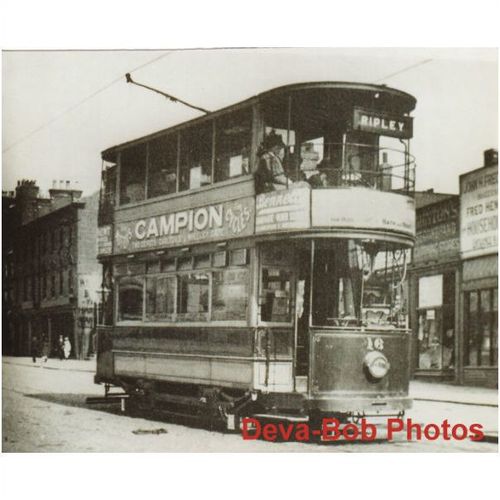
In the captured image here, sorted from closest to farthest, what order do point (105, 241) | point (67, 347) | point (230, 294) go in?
point (230, 294) < point (105, 241) < point (67, 347)

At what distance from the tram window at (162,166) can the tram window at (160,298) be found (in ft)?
3.22

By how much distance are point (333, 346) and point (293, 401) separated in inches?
25.4

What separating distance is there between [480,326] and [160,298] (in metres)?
5.75

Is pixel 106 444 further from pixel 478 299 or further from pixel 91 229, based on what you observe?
pixel 478 299

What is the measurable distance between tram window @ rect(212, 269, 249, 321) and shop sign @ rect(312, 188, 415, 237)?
3.56ft

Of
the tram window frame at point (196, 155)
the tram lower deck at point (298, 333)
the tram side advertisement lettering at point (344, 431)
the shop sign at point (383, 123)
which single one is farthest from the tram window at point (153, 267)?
the shop sign at point (383, 123)

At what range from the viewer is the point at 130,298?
37.0 feet

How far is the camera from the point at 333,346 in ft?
29.8

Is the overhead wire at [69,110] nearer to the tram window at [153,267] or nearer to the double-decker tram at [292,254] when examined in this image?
→ the double-decker tram at [292,254]

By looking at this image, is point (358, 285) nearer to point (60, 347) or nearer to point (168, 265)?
point (168, 265)

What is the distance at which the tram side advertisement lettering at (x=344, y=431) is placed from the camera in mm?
9172

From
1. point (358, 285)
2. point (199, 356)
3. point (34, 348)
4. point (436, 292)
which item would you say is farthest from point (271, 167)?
point (436, 292)

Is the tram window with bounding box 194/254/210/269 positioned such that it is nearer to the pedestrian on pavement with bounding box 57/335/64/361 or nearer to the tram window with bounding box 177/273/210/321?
the tram window with bounding box 177/273/210/321

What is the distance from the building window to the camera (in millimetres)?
13422
